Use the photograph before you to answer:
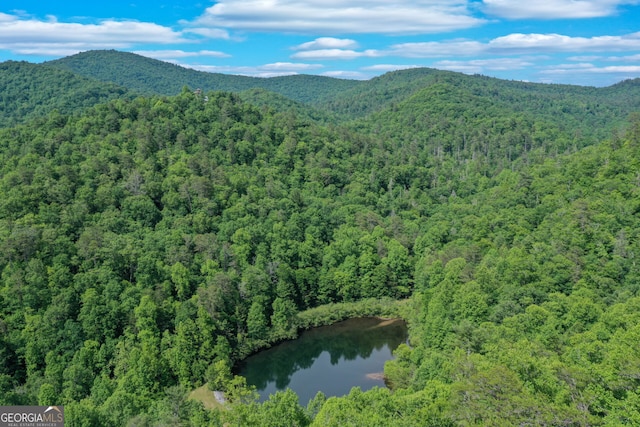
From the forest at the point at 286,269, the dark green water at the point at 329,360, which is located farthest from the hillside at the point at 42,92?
the dark green water at the point at 329,360

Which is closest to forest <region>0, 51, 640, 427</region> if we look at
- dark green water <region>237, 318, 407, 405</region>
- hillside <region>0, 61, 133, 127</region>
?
dark green water <region>237, 318, 407, 405</region>

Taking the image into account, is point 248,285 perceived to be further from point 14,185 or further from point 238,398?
point 14,185

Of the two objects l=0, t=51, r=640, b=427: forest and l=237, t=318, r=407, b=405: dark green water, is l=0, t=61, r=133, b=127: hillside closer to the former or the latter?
l=0, t=51, r=640, b=427: forest

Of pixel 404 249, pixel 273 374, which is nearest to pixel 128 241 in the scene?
pixel 273 374

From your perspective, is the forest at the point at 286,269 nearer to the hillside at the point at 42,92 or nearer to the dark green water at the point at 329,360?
the dark green water at the point at 329,360

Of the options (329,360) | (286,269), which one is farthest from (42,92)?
(329,360)
